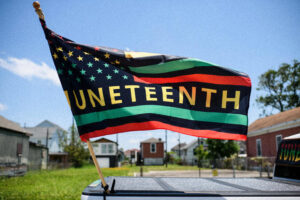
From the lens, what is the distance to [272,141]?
2783cm

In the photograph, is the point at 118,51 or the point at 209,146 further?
the point at 209,146

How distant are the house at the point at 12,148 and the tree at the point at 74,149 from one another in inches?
809

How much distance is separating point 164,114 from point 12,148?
2295cm

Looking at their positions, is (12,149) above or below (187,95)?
below

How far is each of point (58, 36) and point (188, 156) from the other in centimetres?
6937

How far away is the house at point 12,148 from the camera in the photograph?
20.9 meters

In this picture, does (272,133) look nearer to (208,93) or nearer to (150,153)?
(208,93)

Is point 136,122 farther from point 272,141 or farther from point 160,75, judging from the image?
point 272,141

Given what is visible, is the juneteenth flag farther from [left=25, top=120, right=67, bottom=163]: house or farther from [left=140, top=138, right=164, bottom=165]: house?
[left=140, top=138, right=164, bottom=165]: house

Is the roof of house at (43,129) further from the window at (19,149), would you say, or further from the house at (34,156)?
the window at (19,149)

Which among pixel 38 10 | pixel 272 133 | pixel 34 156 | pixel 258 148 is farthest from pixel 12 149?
pixel 258 148

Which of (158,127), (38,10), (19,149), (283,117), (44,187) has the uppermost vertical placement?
(283,117)

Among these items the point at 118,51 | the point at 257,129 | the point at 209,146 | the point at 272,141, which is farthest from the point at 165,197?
the point at 209,146

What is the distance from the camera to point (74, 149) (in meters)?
46.1
